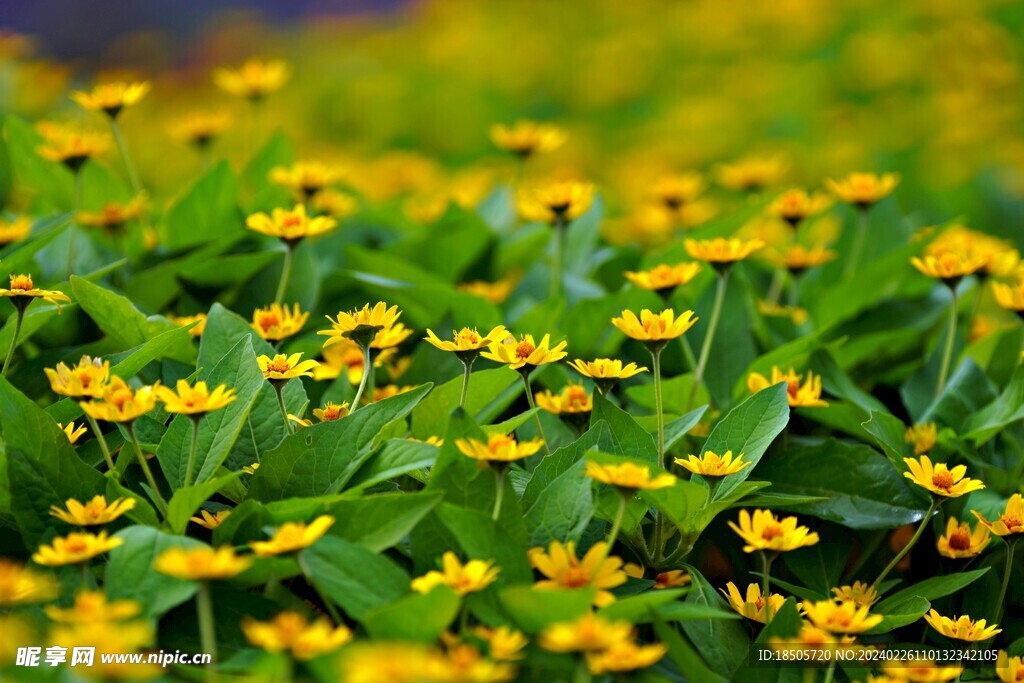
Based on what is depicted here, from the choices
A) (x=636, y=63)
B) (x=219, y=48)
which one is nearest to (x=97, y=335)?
(x=636, y=63)

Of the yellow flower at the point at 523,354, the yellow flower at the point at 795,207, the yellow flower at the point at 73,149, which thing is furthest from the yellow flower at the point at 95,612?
the yellow flower at the point at 795,207

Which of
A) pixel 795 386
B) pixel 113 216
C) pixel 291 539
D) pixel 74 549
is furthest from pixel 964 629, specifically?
pixel 113 216

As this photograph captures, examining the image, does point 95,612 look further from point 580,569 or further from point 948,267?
point 948,267

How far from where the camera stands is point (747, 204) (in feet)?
6.72

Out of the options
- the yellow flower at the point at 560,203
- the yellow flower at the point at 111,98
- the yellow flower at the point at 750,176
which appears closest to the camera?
the yellow flower at the point at 560,203

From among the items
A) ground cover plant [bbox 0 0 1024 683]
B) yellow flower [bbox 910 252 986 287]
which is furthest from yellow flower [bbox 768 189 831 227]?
yellow flower [bbox 910 252 986 287]

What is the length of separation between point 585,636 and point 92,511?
0.56 metres

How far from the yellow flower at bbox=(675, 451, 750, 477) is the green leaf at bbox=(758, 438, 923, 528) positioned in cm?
24

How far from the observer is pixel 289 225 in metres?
1.65

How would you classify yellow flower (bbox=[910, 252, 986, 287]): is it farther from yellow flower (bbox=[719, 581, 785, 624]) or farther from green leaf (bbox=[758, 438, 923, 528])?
yellow flower (bbox=[719, 581, 785, 624])

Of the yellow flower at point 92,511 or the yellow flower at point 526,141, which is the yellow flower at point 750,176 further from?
the yellow flower at point 92,511

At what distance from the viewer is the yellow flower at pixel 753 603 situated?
4.28 feet

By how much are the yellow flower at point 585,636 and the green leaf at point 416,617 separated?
112 mm

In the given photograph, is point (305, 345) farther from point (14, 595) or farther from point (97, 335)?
point (14, 595)
